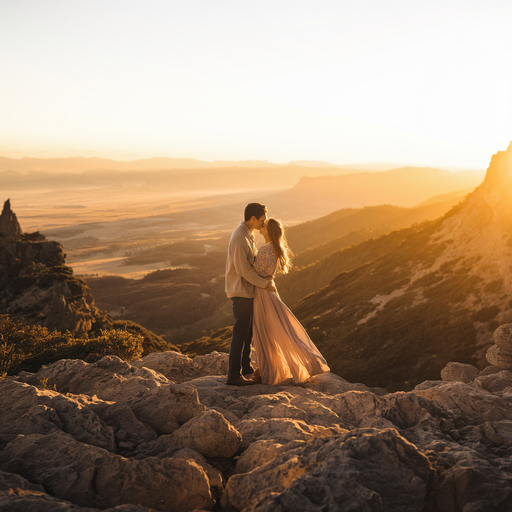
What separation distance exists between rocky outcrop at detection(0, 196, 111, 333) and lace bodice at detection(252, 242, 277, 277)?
66.9 feet

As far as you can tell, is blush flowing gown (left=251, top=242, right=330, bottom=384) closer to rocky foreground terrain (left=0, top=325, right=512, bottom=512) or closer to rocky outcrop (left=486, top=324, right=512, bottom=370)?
rocky foreground terrain (left=0, top=325, right=512, bottom=512)

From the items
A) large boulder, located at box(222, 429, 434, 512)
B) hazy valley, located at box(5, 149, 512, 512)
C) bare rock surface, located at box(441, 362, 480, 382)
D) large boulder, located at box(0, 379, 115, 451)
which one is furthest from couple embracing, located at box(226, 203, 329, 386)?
bare rock surface, located at box(441, 362, 480, 382)

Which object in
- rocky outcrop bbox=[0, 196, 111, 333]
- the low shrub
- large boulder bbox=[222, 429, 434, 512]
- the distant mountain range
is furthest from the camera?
rocky outcrop bbox=[0, 196, 111, 333]

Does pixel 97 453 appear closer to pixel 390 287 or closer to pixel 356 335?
pixel 356 335

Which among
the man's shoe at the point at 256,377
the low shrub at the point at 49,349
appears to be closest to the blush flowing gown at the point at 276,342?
the man's shoe at the point at 256,377

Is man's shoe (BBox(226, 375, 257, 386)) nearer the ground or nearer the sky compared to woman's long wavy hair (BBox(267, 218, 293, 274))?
nearer the ground

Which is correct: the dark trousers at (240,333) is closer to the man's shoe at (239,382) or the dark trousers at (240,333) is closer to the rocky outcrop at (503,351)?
the man's shoe at (239,382)

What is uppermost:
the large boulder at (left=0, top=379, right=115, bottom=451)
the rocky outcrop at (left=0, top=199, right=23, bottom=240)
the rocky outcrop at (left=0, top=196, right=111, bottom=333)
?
the rocky outcrop at (left=0, top=199, right=23, bottom=240)

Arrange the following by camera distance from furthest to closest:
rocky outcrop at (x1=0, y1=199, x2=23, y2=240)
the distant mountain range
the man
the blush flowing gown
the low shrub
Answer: rocky outcrop at (x1=0, y1=199, x2=23, y2=240)
the distant mountain range
the low shrub
the blush flowing gown
the man

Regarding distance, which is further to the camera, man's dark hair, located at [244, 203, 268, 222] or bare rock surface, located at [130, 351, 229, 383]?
bare rock surface, located at [130, 351, 229, 383]

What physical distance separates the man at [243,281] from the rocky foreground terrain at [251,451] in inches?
32.8

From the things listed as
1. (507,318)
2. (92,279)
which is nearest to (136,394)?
(507,318)

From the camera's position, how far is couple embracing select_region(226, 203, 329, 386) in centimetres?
679

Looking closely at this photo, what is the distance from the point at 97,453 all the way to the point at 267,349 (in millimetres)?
3907
